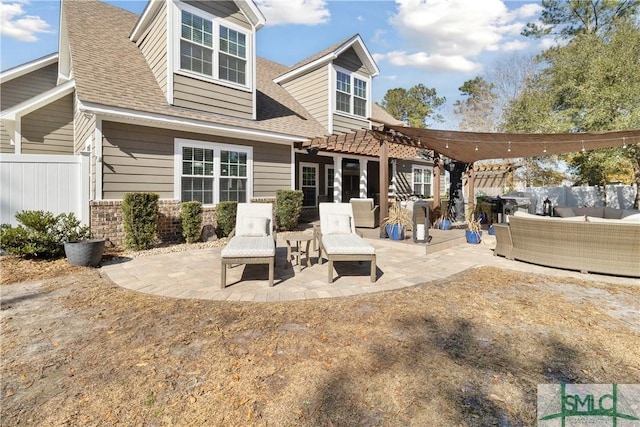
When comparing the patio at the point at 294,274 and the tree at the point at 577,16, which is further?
the tree at the point at 577,16

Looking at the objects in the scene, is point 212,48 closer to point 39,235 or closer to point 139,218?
point 139,218

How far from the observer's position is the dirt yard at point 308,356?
1913mm

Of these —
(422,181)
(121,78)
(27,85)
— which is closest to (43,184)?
(121,78)

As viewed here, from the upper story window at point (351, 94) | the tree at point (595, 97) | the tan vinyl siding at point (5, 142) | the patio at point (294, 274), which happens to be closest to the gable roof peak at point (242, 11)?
the upper story window at point (351, 94)

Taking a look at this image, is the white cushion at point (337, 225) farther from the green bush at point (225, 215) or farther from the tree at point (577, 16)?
the tree at point (577, 16)

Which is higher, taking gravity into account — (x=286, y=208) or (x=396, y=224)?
(x=286, y=208)

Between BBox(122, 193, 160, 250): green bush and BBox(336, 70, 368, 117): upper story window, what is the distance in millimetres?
8134

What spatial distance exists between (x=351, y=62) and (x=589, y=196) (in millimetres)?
13072

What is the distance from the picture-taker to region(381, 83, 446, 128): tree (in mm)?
30703

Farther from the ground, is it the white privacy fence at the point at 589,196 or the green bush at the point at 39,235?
the white privacy fence at the point at 589,196

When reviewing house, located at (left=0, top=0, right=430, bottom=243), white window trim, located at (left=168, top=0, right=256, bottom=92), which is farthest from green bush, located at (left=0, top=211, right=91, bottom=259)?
white window trim, located at (left=168, top=0, right=256, bottom=92)

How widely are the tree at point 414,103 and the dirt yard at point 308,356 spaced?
97.0 feet

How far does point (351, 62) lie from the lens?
40.2 ft

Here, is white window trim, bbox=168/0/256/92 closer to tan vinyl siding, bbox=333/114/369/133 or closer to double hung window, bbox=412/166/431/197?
tan vinyl siding, bbox=333/114/369/133
